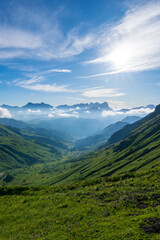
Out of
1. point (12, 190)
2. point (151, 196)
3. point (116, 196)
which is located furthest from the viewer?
point (12, 190)

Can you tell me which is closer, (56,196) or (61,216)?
(61,216)

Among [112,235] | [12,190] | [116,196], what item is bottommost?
[12,190]

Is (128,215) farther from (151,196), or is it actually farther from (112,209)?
(151,196)

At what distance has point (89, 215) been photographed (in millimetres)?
22766

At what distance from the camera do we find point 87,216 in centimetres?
2256

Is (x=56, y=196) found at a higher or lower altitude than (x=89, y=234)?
lower

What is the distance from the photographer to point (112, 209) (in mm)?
23047

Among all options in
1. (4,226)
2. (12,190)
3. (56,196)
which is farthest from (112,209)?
(12,190)

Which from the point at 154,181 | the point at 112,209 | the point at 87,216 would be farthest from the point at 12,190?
the point at 154,181

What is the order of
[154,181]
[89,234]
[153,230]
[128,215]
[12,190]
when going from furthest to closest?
[12,190]
[154,181]
[128,215]
[89,234]
[153,230]

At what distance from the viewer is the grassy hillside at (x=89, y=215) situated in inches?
683

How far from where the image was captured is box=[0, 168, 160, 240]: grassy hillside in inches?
683

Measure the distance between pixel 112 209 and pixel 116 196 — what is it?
4.62 m

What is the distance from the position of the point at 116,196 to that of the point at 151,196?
605 cm
